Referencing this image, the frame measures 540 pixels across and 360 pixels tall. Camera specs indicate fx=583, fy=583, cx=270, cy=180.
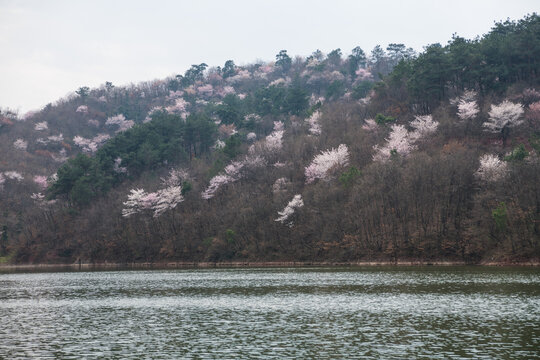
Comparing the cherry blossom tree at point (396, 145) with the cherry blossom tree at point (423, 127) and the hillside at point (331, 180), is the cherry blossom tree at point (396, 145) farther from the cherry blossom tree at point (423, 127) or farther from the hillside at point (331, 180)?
the cherry blossom tree at point (423, 127)

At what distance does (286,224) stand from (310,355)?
68.8m

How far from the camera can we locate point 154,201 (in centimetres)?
11388

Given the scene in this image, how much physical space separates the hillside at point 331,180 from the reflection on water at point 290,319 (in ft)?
58.0

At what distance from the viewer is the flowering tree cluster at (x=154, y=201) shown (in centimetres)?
11175

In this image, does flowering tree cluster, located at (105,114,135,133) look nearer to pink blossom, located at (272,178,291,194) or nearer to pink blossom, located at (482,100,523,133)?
Answer: pink blossom, located at (272,178,291,194)

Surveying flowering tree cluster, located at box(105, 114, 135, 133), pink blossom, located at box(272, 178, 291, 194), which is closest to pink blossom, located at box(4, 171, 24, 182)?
flowering tree cluster, located at box(105, 114, 135, 133)

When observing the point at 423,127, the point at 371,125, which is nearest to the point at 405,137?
the point at 423,127

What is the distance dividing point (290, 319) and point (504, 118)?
2731 inches

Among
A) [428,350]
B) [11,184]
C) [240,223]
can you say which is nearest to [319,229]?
[240,223]

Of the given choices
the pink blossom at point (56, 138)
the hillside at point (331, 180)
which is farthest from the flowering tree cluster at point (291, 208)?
the pink blossom at point (56, 138)

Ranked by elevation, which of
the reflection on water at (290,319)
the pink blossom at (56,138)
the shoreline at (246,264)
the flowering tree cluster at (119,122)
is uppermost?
the flowering tree cluster at (119,122)

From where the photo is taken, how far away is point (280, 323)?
33938mm

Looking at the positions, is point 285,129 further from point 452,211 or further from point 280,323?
point 280,323

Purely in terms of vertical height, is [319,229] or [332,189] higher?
[332,189]
